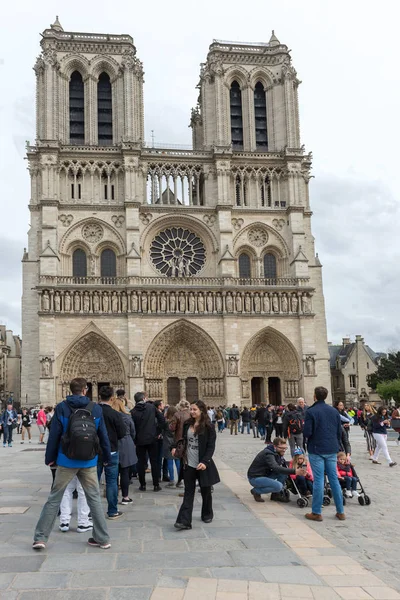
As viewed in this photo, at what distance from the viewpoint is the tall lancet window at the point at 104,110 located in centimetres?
3716

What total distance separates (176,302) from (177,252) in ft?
12.4

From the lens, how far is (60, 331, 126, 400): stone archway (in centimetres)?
3306

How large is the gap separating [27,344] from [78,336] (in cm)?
359

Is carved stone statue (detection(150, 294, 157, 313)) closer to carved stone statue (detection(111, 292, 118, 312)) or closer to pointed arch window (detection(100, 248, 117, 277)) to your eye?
carved stone statue (detection(111, 292, 118, 312))

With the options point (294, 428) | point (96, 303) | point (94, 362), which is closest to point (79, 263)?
point (96, 303)

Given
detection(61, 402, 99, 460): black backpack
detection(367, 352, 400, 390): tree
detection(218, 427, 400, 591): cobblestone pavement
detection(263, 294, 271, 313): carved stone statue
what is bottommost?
detection(218, 427, 400, 591): cobblestone pavement

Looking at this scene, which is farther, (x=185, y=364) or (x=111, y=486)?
(x=185, y=364)

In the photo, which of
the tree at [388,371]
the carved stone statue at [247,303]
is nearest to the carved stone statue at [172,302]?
the carved stone statue at [247,303]

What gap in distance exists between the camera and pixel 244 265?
36906mm

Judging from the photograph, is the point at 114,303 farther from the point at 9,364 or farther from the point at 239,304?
the point at 9,364

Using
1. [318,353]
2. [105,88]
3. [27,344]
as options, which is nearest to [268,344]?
[318,353]

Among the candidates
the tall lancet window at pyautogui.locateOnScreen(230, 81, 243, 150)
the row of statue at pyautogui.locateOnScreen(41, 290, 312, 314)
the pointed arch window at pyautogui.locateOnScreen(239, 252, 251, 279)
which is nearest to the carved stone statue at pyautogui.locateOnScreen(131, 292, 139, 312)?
the row of statue at pyautogui.locateOnScreen(41, 290, 312, 314)

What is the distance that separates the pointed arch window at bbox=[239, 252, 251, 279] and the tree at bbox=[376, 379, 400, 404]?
1226cm

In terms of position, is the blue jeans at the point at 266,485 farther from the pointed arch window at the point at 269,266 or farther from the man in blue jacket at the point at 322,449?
the pointed arch window at the point at 269,266
